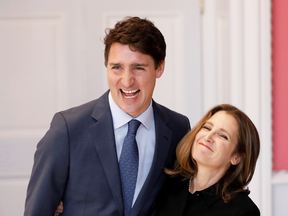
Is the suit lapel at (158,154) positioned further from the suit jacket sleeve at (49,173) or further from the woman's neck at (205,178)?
the suit jacket sleeve at (49,173)

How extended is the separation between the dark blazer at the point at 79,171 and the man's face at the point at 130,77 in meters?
0.10

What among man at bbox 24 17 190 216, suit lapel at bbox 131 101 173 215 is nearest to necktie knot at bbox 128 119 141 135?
man at bbox 24 17 190 216

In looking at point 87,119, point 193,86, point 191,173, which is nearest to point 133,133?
point 87,119

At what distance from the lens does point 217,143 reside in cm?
155

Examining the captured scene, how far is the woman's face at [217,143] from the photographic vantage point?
5.06 ft

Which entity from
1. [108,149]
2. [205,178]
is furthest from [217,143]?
[108,149]

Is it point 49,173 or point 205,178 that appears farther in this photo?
point 205,178

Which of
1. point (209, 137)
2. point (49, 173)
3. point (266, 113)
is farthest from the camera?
point (266, 113)

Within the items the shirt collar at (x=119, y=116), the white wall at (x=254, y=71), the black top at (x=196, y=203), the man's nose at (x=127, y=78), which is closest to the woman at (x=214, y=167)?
the black top at (x=196, y=203)

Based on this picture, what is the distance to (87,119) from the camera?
60.8 inches

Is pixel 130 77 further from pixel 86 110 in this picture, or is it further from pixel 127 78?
pixel 86 110

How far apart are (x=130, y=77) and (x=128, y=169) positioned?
371mm

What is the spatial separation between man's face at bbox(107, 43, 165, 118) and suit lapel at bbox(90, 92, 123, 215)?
0.31ft

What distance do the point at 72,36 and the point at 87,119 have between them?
1.20 meters
